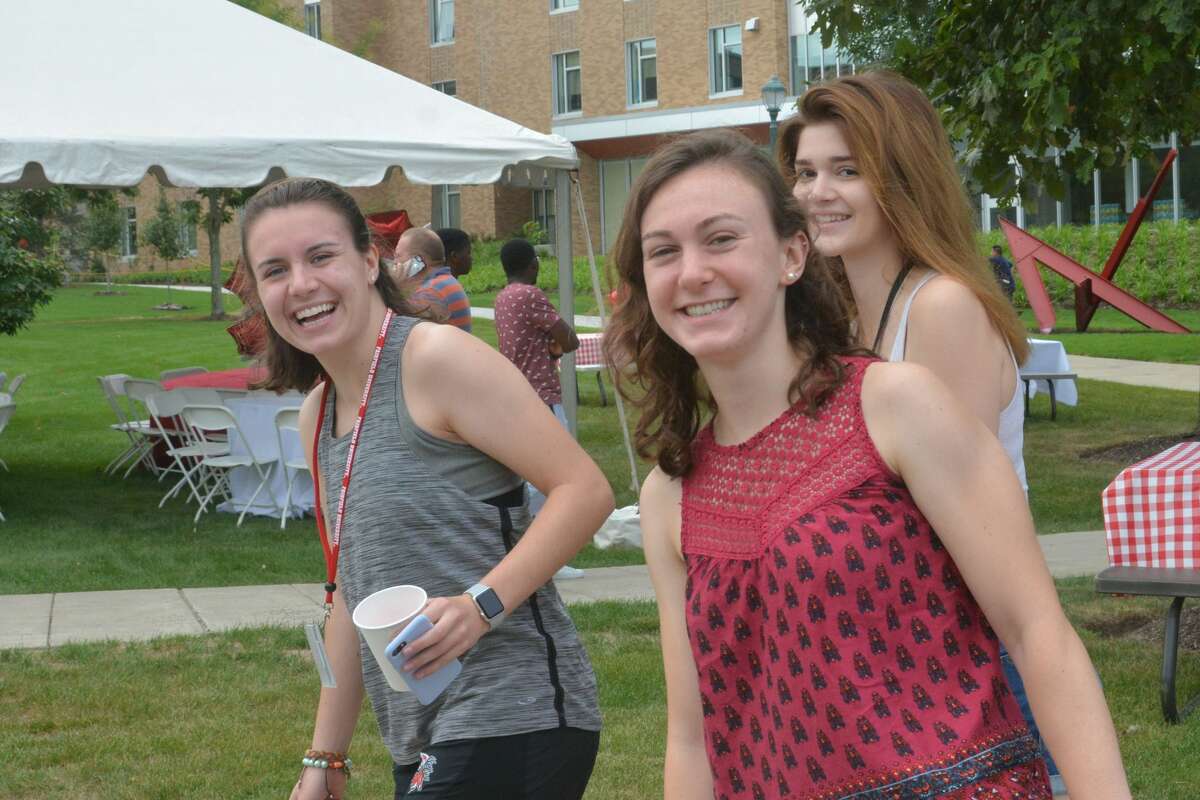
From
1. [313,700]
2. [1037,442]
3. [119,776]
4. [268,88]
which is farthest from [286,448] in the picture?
[1037,442]

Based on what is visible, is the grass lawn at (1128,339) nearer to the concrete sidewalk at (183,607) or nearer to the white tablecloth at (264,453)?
the white tablecloth at (264,453)

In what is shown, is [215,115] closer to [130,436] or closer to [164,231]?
[130,436]

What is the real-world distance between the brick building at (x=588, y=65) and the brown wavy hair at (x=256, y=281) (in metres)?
36.3

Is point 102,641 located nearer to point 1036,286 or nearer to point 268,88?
point 268,88

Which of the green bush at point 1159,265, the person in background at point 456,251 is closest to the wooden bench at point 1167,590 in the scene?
the person in background at point 456,251

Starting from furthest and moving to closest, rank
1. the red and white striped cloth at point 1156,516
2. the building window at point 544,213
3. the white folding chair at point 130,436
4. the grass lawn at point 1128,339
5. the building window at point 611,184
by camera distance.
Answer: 1. the building window at point 544,213
2. the building window at point 611,184
3. the grass lawn at point 1128,339
4. the white folding chair at point 130,436
5. the red and white striped cloth at point 1156,516

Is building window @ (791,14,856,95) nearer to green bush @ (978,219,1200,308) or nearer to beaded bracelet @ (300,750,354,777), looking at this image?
green bush @ (978,219,1200,308)

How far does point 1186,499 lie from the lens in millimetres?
6102

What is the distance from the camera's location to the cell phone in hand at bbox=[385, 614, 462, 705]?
87.9 inches

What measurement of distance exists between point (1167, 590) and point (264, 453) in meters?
7.23

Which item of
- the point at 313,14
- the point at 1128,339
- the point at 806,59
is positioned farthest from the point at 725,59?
the point at 1128,339

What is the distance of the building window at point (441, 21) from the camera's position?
159ft

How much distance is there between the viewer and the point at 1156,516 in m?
6.20

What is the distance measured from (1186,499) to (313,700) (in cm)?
382
